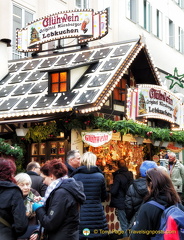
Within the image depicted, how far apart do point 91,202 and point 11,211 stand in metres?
2.92

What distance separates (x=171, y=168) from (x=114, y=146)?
1.81 metres

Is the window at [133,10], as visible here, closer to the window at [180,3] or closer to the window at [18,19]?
the window at [180,3]

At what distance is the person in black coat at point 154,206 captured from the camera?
14.4 feet

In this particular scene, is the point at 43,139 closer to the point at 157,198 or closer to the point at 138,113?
the point at 138,113

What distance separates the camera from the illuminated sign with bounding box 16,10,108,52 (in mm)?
14555

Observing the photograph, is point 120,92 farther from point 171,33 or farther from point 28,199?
point 171,33

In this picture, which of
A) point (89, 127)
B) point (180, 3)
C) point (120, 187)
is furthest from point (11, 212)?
point (180, 3)

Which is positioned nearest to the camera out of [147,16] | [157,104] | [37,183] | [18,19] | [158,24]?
[37,183]

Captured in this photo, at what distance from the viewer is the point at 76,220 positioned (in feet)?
18.1

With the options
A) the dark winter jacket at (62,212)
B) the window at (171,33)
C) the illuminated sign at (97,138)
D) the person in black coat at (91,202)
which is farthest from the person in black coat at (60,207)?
the window at (171,33)

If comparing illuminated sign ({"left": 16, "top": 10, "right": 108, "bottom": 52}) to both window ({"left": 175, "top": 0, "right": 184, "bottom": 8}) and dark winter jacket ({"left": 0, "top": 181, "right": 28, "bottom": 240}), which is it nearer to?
dark winter jacket ({"left": 0, "top": 181, "right": 28, "bottom": 240})

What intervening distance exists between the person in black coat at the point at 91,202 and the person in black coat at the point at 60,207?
2.15 meters

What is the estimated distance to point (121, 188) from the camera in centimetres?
1060

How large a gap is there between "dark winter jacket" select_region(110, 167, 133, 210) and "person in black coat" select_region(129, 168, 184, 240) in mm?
5951
